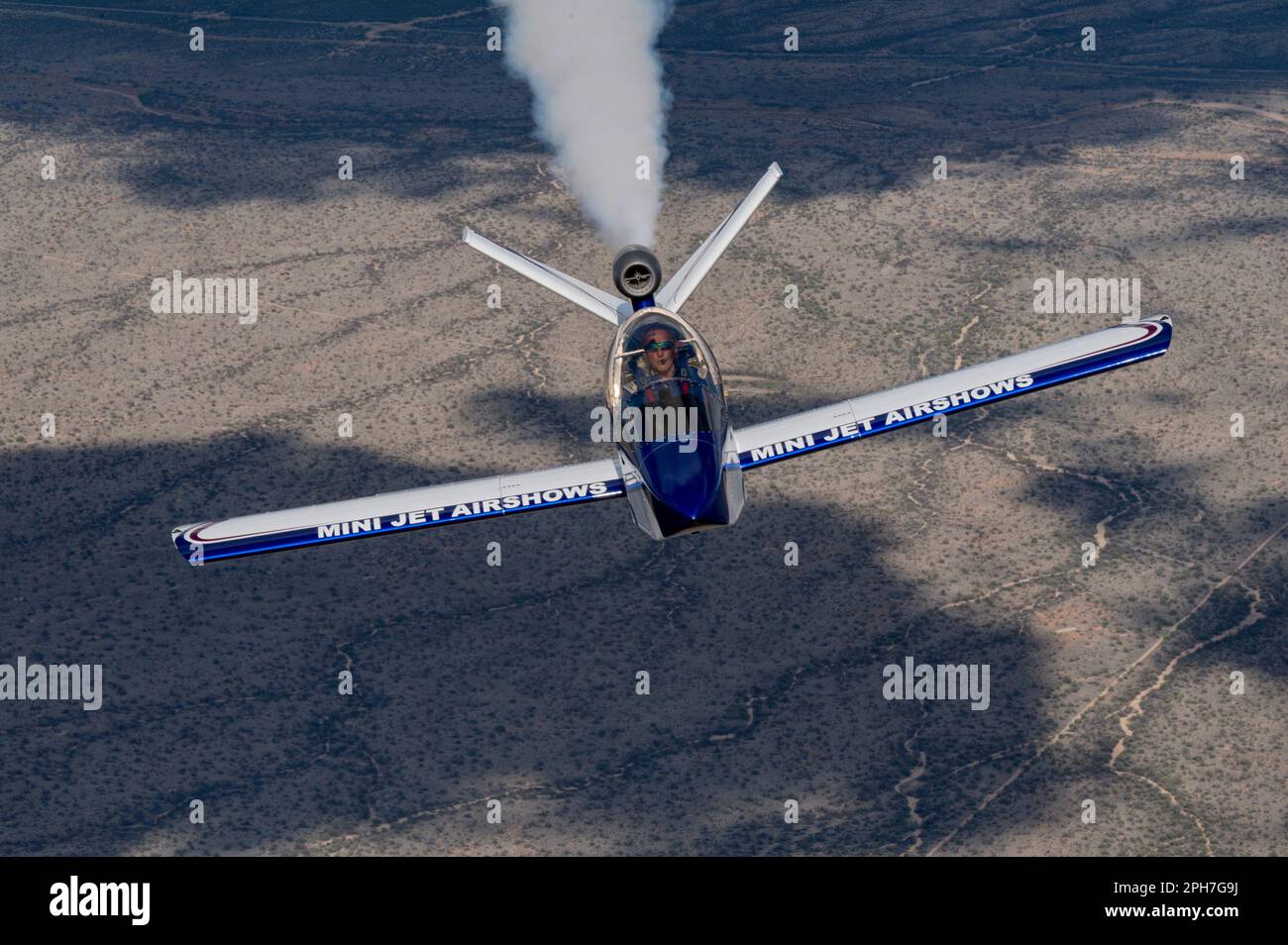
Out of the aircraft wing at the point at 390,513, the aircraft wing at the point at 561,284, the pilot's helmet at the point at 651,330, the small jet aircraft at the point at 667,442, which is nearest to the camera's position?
the aircraft wing at the point at 390,513

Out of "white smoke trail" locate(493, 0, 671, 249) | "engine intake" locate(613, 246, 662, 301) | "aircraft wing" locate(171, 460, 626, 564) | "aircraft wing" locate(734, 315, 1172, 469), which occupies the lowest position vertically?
"aircraft wing" locate(171, 460, 626, 564)

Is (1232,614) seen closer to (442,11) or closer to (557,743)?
(557,743)

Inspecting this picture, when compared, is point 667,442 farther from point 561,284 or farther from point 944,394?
point 561,284

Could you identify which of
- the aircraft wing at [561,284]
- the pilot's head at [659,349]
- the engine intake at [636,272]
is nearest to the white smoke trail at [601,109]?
the aircraft wing at [561,284]

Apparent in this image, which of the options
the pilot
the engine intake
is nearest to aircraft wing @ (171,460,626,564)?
the pilot

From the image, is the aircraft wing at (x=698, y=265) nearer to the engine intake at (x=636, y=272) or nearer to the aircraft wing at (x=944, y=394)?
the engine intake at (x=636, y=272)

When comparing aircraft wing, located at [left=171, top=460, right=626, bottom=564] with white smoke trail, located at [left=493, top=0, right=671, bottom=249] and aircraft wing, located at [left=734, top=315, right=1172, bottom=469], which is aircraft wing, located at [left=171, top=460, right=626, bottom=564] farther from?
white smoke trail, located at [left=493, top=0, right=671, bottom=249]

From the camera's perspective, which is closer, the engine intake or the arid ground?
the arid ground

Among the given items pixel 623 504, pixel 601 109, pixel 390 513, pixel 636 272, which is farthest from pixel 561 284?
pixel 601 109
